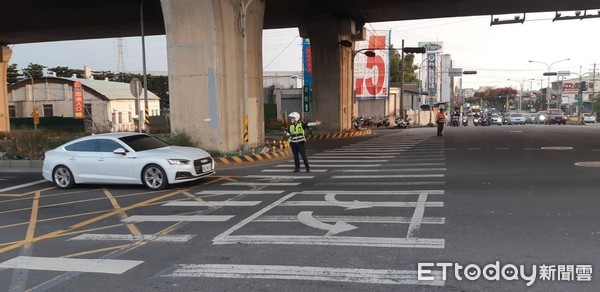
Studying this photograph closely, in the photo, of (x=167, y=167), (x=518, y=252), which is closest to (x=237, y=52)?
(x=167, y=167)

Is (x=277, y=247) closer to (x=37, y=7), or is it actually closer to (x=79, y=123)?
(x=37, y=7)

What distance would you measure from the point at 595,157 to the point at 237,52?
1228 cm

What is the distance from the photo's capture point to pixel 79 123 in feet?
150

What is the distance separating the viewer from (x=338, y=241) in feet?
20.2

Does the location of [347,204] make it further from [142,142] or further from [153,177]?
[142,142]

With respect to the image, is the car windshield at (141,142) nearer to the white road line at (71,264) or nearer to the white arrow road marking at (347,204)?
the white arrow road marking at (347,204)

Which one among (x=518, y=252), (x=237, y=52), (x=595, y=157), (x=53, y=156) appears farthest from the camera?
(x=237, y=52)

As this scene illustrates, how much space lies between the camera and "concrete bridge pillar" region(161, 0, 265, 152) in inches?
626

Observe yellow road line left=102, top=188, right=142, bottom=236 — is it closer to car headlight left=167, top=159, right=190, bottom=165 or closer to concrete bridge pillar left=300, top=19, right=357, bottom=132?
car headlight left=167, top=159, right=190, bottom=165

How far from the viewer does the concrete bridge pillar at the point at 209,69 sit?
1590 cm

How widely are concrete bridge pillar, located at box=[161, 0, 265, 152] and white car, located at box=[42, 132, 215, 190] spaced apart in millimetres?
4230

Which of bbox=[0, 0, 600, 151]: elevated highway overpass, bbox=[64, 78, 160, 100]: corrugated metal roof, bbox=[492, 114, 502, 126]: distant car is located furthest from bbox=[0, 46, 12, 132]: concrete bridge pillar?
bbox=[492, 114, 502, 126]: distant car

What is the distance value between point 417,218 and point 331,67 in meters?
24.5

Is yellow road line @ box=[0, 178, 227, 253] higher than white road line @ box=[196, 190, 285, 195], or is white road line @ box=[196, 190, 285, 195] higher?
white road line @ box=[196, 190, 285, 195]
